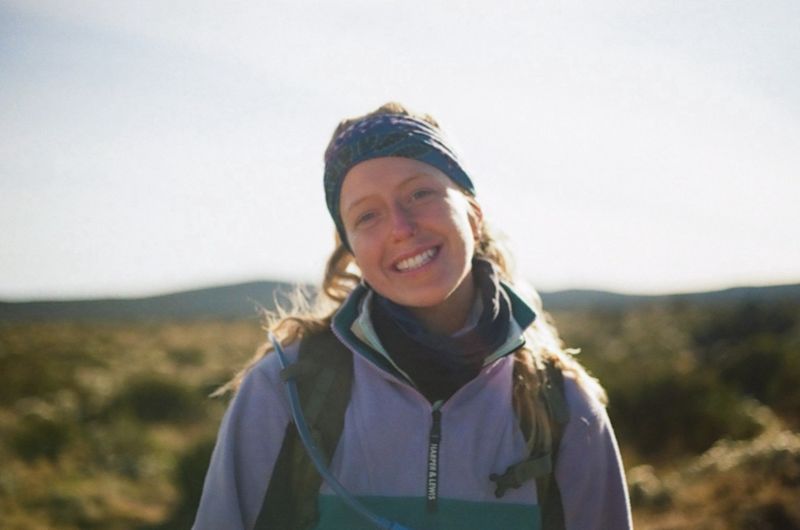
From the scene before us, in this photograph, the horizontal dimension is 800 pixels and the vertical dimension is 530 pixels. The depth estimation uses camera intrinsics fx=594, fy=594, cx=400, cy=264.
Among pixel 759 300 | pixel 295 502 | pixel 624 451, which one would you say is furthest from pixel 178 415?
pixel 759 300

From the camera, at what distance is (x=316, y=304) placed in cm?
267

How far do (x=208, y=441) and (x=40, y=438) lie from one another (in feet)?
10.1

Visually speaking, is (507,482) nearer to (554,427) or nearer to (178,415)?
(554,427)

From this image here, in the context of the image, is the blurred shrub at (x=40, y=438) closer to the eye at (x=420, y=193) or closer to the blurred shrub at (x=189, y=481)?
the blurred shrub at (x=189, y=481)

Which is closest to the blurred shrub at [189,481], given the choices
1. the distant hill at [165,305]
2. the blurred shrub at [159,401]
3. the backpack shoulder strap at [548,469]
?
the blurred shrub at [159,401]

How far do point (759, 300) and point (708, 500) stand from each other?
22464 mm

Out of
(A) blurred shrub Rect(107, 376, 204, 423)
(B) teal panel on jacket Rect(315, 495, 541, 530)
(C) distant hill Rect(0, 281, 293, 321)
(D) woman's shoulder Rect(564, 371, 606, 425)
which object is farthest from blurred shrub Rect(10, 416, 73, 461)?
(C) distant hill Rect(0, 281, 293, 321)

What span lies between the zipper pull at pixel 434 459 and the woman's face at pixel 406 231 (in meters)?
0.40

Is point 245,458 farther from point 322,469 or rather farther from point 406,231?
point 406,231

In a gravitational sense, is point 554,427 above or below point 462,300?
below

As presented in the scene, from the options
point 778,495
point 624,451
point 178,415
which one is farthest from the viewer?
point 178,415

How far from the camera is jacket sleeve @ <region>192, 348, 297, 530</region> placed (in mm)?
1934

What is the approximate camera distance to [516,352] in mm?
2312

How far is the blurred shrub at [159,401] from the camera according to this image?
1167cm
